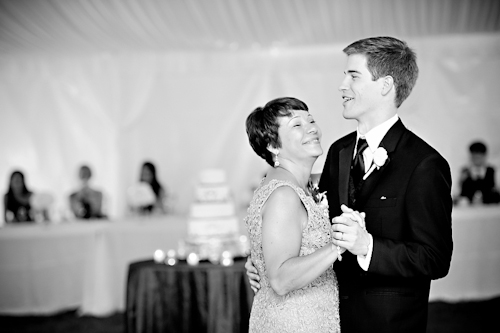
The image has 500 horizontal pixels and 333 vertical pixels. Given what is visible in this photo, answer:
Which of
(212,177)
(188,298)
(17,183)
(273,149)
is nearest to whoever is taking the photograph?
(273,149)

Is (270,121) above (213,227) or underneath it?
above

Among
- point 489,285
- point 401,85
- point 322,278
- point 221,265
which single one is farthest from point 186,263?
point 489,285

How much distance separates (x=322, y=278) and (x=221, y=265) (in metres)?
2.06

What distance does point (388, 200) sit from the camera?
224cm

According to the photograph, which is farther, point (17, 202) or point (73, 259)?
point (17, 202)

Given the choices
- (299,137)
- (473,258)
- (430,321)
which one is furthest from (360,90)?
(473,258)

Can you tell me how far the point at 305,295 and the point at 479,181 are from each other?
17.2ft

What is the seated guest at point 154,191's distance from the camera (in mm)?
7416

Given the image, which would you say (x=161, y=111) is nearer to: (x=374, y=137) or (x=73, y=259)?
(x=73, y=259)

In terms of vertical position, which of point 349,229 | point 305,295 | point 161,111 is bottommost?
point 305,295

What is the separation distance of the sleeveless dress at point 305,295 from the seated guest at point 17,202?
5337 mm

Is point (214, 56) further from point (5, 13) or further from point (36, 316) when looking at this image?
point (36, 316)

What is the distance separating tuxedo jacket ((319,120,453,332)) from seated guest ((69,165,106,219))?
5.50m

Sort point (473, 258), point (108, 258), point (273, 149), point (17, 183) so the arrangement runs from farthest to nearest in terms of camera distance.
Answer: point (17, 183), point (473, 258), point (108, 258), point (273, 149)
